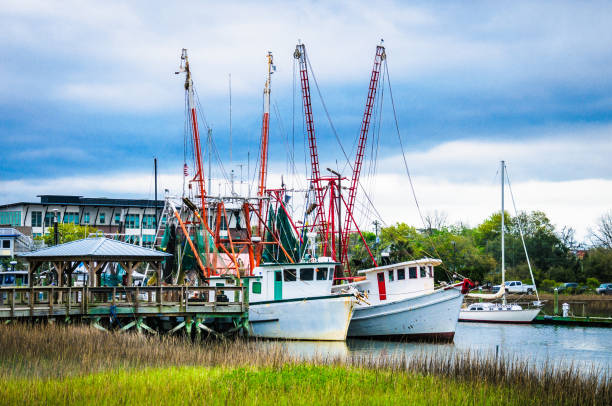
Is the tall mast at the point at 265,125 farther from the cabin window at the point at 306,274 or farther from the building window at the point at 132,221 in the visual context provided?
the building window at the point at 132,221

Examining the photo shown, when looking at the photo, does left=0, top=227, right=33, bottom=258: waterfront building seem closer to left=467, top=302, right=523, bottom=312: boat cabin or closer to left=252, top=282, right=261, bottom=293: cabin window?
left=252, top=282, right=261, bottom=293: cabin window

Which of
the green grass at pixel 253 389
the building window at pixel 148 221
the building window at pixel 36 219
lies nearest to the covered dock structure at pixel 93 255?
the green grass at pixel 253 389

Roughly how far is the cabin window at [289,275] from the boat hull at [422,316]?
533cm

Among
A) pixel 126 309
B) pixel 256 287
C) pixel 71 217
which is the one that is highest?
pixel 71 217

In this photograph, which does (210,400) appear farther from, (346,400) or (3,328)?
(3,328)

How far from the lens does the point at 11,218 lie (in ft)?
332

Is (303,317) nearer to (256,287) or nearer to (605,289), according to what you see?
(256,287)

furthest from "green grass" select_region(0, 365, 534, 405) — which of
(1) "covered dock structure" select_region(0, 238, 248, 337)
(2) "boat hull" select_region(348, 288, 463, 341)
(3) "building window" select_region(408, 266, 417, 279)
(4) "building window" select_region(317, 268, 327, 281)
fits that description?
(3) "building window" select_region(408, 266, 417, 279)

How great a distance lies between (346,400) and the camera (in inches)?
724

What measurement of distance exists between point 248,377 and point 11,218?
294 ft

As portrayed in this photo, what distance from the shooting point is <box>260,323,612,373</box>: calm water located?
3462 cm

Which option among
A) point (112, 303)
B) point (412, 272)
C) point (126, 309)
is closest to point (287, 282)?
point (412, 272)

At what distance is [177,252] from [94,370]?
28879mm

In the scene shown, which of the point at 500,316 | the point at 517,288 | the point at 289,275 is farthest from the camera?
the point at 517,288
